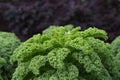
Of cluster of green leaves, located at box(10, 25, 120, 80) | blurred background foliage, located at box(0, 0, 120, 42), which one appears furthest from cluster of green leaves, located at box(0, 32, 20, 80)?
blurred background foliage, located at box(0, 0, 120, 42)

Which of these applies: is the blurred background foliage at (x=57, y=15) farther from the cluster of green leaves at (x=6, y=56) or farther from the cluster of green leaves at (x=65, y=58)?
the cluster of green leaves at (x=65, y=58)

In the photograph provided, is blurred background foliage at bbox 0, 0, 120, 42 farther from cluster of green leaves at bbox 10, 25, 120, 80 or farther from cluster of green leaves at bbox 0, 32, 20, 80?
cluster of green leaves at bbox 10, 25, 120, 80

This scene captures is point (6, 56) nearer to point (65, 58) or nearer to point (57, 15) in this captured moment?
point (65, 58)

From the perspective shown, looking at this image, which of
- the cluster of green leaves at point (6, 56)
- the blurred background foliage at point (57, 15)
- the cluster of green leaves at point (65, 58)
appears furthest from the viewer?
the blurred background foliage at point (57, 15)

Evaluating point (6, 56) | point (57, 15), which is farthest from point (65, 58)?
point (57, 15)

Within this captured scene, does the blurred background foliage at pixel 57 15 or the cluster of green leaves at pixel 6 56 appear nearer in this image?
the cluster of green leaves at pixel 6 56

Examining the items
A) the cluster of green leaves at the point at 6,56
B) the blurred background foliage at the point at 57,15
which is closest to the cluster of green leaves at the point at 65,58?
the cluster of green leaves at the point at 6,56
